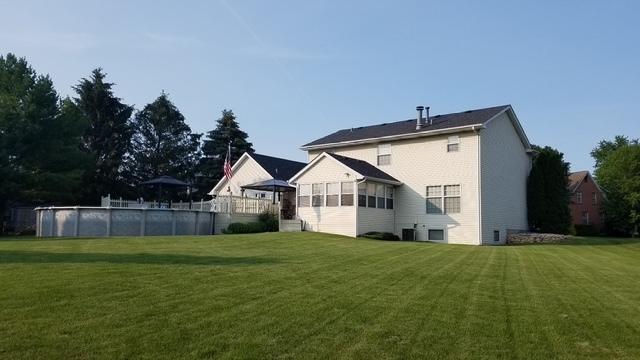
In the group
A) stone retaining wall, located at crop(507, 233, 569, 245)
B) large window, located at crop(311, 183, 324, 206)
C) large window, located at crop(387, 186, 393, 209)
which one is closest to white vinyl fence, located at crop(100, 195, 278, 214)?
large window, located at crop(311, 183, 324, 206)

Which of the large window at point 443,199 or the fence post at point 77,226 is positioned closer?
the fence post at point 77,226

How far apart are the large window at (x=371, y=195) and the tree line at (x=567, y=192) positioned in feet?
35.3

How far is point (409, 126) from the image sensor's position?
29.0 meters

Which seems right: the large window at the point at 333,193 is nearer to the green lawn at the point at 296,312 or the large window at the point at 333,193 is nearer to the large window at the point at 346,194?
the large window at the point at 346,194

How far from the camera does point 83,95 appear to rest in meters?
46.8

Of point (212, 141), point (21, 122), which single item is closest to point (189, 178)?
point (212, 141)

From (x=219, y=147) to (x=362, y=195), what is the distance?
32085 mm

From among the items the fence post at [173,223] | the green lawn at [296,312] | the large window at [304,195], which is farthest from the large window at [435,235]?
the green lawn at [296,312]

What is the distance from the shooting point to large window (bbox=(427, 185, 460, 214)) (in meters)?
25.3

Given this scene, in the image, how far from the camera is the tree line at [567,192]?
2981 centimetres

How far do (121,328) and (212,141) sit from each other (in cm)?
5084

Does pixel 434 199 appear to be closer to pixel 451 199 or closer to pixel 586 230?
pixel 451 199

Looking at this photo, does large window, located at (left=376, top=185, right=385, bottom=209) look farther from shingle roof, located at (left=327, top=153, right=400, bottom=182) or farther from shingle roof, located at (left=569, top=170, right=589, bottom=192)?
shingle roof, located at (left=569, top=170, right=589, bottom=192)

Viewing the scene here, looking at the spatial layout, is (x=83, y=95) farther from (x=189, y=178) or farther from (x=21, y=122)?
(x=21, y=122)
